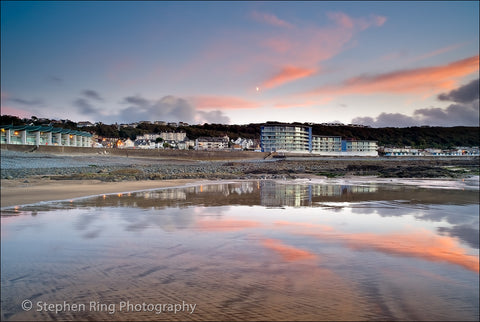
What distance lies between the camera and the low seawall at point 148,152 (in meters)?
59.4

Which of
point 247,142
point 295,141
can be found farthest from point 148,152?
point 247,142

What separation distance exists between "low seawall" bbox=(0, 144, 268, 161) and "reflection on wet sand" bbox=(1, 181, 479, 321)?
57.8m

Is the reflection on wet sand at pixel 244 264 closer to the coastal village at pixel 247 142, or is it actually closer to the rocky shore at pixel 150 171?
the rocky shore at pixel 150 171

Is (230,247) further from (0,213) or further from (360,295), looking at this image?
(0,213)

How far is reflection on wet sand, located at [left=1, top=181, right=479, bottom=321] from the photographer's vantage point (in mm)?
4508

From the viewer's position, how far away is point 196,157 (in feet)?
275

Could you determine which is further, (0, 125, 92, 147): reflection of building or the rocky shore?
(0, 125, 92, 147): reflection of building

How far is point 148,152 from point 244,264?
74.9m
